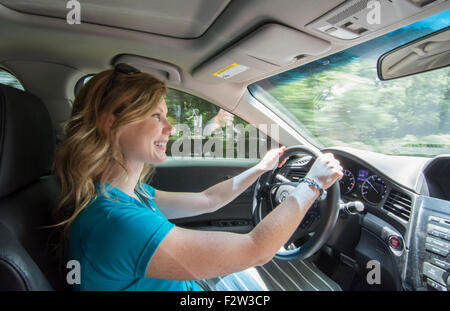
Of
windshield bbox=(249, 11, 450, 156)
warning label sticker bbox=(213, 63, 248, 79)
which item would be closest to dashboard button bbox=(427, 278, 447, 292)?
windshield bbox=(249, 11, 450, 156)

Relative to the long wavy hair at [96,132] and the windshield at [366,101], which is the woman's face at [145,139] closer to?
the long wavy hair at [96,132]

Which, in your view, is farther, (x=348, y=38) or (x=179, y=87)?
(x=179, y=87)

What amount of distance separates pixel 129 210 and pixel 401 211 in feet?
5.07

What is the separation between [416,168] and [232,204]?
1.56 meters

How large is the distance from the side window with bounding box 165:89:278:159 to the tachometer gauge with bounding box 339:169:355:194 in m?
0.73

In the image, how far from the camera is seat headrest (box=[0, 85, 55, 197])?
1.00 metres

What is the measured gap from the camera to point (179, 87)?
2365 mm

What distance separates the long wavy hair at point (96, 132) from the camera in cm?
102

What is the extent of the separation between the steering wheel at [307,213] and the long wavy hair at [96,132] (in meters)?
0.98

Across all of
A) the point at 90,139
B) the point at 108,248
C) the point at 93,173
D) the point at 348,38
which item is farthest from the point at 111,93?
the point at 348,38

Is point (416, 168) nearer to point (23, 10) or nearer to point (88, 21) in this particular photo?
point (88, 21)

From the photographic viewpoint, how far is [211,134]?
8.66ft

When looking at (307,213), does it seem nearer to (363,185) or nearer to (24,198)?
(363,185)

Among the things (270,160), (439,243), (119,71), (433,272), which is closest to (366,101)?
(270,160)
